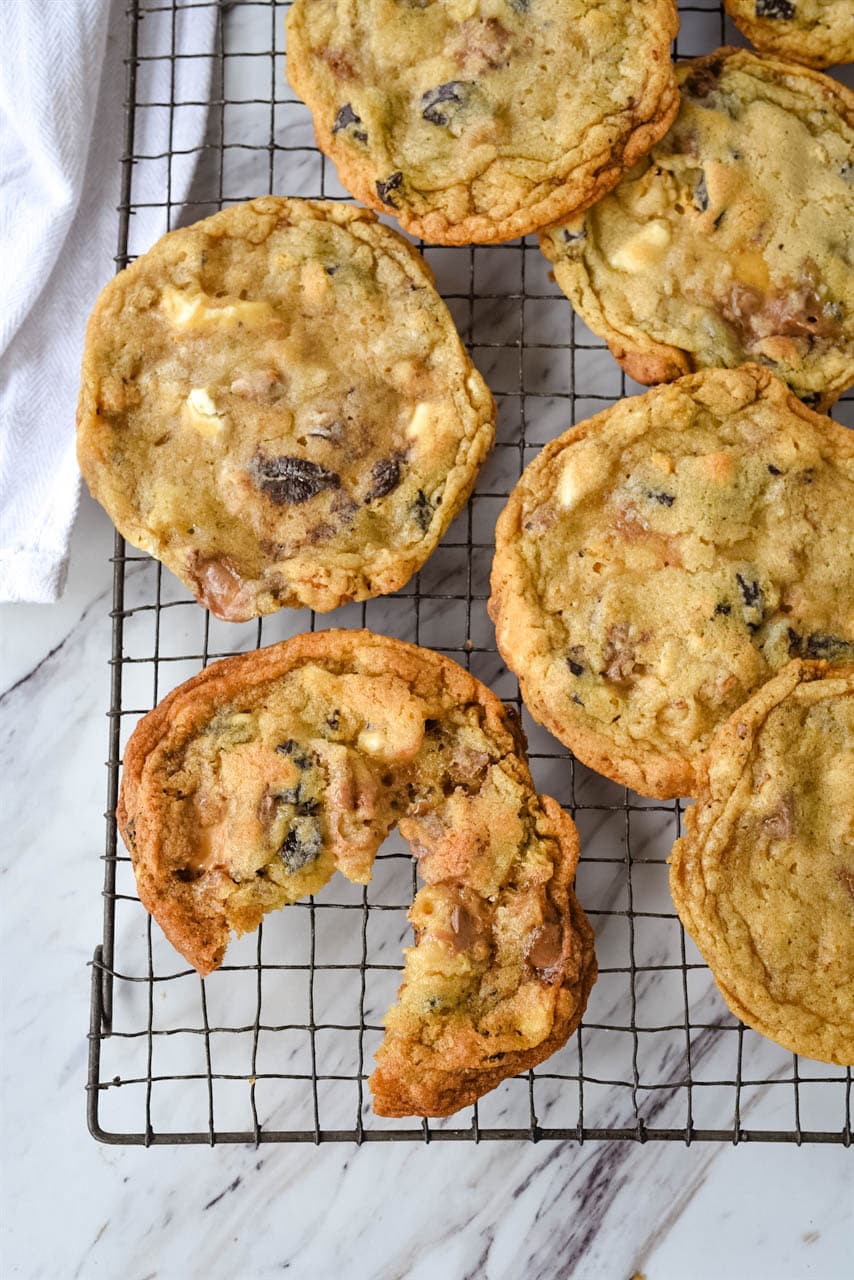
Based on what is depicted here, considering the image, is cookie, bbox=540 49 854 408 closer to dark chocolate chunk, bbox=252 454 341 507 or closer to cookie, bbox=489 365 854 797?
cookie, bbox=489 365 854 797

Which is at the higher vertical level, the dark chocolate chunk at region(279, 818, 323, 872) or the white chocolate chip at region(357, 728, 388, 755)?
the white chocolate chip at region(357, 728, 388, 755)

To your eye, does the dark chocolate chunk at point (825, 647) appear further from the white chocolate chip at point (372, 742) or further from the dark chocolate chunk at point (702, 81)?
the dark chocolate chunk at point (702, 81)

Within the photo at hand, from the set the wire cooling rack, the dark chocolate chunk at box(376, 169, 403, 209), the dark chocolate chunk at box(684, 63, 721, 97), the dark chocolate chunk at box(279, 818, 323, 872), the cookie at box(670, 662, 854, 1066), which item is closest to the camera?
the cookie at box(670, 662, 854, 1066)

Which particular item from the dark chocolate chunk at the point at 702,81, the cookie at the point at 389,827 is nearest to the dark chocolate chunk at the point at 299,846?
the cookie at the point at 389,827

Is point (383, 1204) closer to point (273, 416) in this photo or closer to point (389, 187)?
point (273, 416)

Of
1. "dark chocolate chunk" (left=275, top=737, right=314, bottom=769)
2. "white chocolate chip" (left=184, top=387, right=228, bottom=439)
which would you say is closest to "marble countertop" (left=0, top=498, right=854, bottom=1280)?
"dark chocolate chunk" (left=275, top=737, right=314, bottom=769)

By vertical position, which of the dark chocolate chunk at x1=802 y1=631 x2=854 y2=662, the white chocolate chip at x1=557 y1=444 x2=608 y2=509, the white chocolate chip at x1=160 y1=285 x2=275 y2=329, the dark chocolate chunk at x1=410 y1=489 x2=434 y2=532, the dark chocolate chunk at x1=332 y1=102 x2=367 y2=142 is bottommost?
the dark chocolate chunk at x1=802 y1=631 x2=854 y2=662

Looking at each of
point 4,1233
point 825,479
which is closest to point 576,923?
point 825,479
